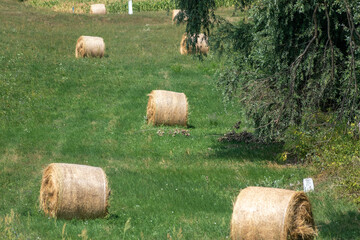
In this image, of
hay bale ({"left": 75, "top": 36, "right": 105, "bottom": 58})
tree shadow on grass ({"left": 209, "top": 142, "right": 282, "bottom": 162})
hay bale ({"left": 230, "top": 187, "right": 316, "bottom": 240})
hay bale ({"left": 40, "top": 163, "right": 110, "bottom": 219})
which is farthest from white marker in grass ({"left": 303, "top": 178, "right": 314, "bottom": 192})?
hay bale ({"left": 75, "top": 36, "right": 105, "bottom": 58})

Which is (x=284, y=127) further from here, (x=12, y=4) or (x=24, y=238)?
(x=12, y=4)

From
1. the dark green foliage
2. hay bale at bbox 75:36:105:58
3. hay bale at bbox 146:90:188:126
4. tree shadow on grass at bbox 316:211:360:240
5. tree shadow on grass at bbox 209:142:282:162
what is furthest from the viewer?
hay bale at bbox 75:36:105:58

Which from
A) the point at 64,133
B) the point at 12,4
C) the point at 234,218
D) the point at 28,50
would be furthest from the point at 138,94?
the point at 12,4

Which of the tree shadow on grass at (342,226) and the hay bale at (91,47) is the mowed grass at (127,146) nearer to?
the tree shadow on grass at (342,226)

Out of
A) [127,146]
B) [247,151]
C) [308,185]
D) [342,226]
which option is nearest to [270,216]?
[342,226]

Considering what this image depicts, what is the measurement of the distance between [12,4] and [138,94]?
88.6 feet

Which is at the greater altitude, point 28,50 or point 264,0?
point 264,0

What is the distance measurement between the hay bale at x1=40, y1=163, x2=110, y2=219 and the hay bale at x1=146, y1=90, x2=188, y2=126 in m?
9.82

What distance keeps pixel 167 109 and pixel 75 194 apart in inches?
412

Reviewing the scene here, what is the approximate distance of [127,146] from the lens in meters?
18.5

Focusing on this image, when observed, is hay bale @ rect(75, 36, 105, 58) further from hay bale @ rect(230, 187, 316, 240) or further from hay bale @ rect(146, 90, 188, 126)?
hay bale @ rect(230, 187, 316, 240)

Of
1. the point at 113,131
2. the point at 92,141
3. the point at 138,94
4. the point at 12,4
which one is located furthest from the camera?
the point at 12,4

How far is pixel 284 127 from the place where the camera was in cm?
1647

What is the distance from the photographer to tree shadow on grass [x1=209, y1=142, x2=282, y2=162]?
17.4 metres
